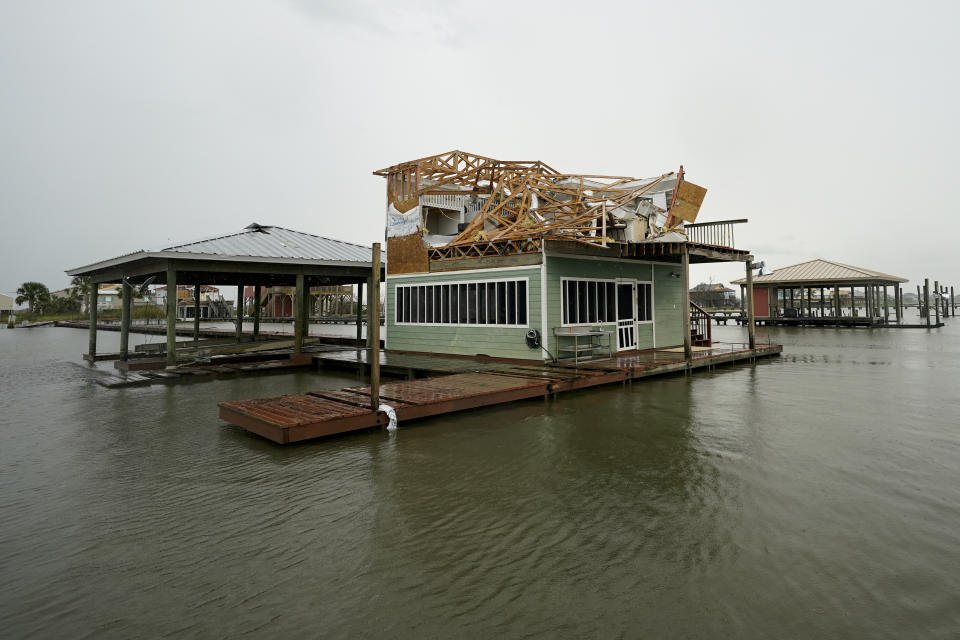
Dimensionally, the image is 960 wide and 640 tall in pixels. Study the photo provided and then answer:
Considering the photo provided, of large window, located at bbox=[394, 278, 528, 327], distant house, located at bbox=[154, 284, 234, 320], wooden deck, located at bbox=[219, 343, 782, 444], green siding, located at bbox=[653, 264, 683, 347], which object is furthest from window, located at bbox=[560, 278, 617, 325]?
distant house, located at bbox=[154, 284, 234, 320]

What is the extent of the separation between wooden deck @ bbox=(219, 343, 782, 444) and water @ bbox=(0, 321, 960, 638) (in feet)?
1.10

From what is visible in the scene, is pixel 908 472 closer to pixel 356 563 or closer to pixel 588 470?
pixel 588 470

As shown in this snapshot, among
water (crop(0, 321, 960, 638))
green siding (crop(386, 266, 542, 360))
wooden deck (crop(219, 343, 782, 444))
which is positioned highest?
green siding (crop(386, 266, 542, 360))

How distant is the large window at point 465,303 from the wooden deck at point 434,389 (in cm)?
118

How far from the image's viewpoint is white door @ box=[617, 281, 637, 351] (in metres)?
14.9

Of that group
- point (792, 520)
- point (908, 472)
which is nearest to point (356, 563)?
point (792, 520)

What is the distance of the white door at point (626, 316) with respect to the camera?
14.9m

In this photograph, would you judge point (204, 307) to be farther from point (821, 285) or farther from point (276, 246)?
point (821, 285)

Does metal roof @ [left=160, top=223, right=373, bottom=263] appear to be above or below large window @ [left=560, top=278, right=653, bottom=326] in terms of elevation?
above

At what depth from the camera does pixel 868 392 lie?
34.5 feet

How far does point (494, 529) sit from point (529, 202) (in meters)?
12.3

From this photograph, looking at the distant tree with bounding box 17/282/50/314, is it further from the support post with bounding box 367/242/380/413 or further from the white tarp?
the support post with bounding box 367/242/380/413

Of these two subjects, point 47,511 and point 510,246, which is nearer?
point 47,511

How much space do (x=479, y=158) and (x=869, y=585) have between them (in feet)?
49.9
